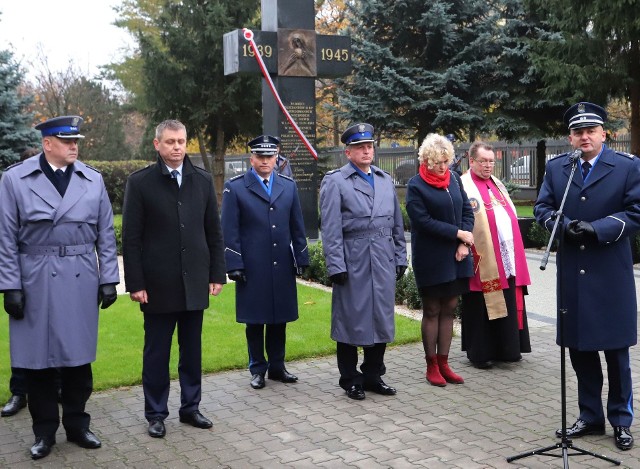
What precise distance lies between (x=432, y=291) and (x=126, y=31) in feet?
95.4

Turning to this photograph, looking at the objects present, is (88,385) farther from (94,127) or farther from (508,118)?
(94,127)

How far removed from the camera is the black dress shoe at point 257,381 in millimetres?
6838

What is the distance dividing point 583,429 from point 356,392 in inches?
70.0

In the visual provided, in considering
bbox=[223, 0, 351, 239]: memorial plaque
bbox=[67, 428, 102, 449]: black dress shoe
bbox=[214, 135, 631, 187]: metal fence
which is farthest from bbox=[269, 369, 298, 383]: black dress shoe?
bbox=[214, 135, 631, 187]: metal fence

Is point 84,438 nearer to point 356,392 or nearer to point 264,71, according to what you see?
point 356,392

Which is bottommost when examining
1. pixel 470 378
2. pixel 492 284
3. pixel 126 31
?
pixel 470 378

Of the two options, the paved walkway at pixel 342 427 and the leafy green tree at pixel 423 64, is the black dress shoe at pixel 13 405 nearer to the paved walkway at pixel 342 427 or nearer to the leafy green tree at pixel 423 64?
the paved walkway at pixel 342 427

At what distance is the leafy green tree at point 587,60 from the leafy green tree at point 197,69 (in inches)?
407

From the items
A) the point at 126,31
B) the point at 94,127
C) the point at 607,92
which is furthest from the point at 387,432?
the point at 94,127

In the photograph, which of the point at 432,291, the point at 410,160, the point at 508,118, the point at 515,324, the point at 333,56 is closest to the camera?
the point at 432,291

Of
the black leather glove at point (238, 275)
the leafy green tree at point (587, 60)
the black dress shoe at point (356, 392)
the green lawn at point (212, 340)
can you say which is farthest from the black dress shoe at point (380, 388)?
the leafy green tree at point (587, 60)

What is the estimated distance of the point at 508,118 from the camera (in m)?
21.6

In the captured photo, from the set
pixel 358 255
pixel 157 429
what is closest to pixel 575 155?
pixel 358 255

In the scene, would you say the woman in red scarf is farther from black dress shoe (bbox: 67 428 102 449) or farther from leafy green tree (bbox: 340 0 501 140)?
leafy green tree (bbox: 340 0 501 140)
